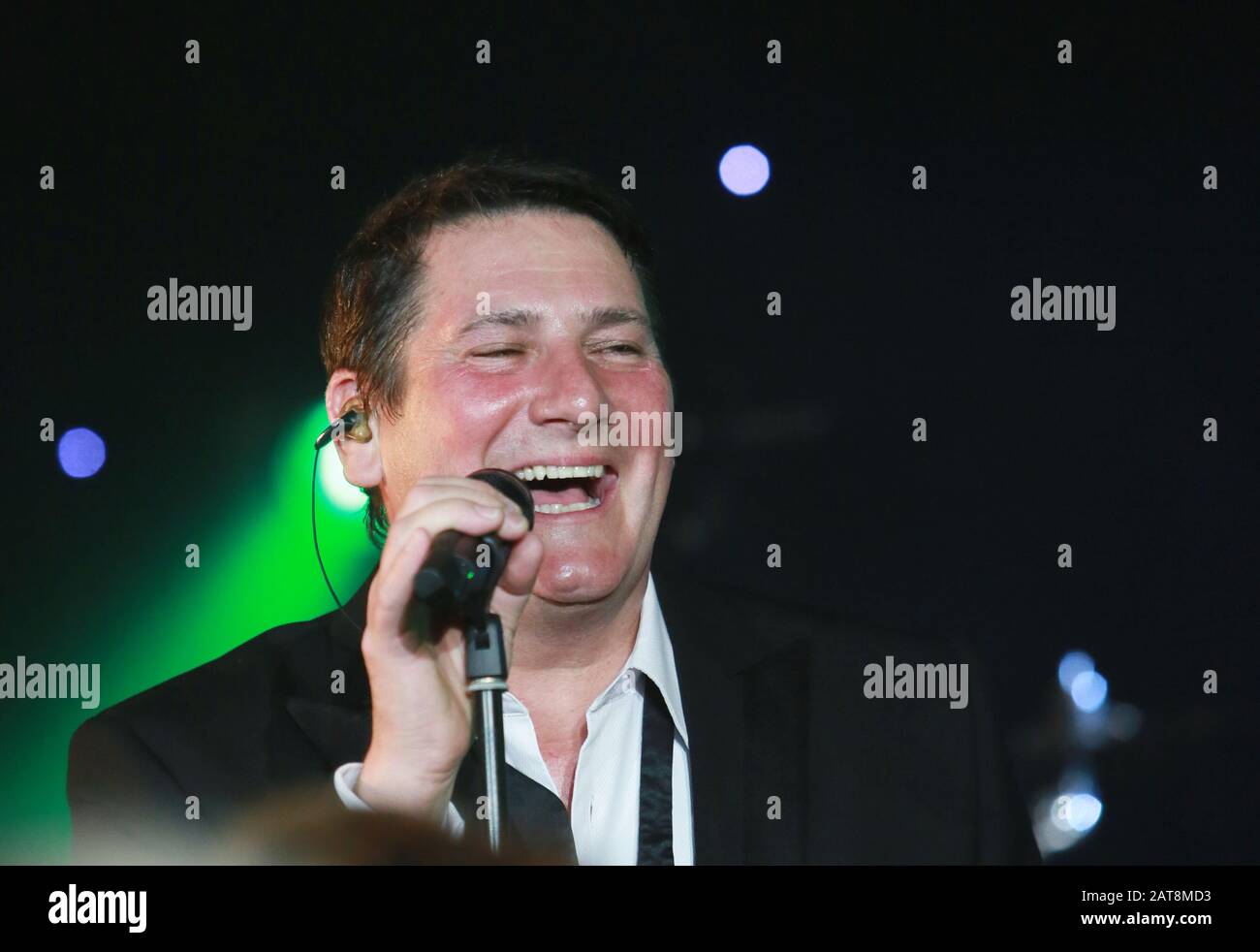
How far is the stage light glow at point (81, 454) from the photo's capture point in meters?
2.30

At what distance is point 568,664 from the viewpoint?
2359mm

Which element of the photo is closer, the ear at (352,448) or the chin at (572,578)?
the chin at (572,578)

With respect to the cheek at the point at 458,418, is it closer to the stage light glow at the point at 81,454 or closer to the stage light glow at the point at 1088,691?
the stage light glow at the point at 81,454

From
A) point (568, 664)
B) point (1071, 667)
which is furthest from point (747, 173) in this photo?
point (1071, 667)

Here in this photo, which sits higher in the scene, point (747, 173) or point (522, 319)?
point (747, 173)

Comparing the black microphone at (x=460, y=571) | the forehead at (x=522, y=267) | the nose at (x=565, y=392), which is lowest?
the black microphone at (x=460, y=571)

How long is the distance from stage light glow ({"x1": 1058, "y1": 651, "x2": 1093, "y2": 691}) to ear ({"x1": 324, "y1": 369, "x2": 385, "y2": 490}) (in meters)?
1.22

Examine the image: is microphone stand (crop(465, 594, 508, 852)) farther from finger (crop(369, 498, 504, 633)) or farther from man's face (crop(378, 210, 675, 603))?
man's face (crop(378, 210, 675, 603))

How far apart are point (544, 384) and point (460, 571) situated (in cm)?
73

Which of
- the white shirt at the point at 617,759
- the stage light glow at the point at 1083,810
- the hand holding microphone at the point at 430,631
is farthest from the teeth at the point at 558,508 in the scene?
the stage light glow at the point at 1083,810

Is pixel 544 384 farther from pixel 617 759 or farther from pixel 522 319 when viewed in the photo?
pixel 617 759

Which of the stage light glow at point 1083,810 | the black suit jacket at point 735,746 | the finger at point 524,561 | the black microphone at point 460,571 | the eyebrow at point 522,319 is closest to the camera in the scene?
the black microphone at point 460,571

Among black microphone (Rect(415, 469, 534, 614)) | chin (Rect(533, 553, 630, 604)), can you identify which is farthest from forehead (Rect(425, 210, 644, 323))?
black microphone (Rect(415, 469, 534, 614))

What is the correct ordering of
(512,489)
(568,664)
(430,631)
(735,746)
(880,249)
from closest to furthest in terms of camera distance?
(512,489), (430,631), (735,746), (568,664), (880,249)
